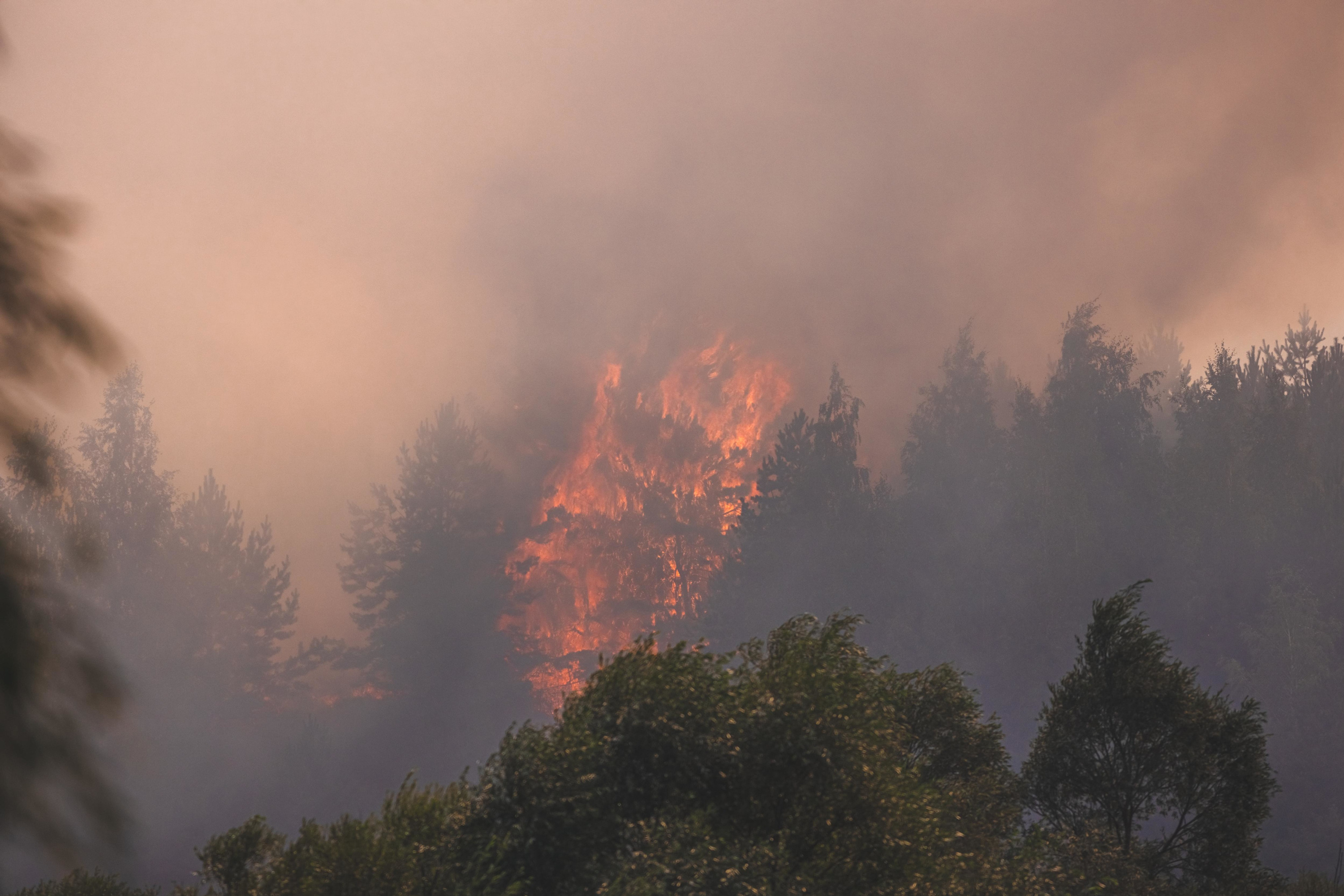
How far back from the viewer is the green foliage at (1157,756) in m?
30.4

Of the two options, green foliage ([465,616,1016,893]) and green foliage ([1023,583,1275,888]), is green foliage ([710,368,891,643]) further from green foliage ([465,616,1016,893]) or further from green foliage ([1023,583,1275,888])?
green foliage ([465,616,1016,893])

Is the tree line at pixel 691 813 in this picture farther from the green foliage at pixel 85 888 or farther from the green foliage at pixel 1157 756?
the green foliage at pixel 85 888

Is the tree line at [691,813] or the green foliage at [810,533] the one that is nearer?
the tree line at [691,813]

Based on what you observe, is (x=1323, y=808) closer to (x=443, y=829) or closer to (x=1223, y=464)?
(x=1223, y=464)

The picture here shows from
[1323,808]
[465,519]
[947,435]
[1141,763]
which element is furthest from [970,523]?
[1141,763]

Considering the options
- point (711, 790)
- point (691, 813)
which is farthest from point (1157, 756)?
point (691, 813)

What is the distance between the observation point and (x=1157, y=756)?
101 ft

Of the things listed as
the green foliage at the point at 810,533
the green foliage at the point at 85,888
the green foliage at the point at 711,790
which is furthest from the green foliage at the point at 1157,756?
the green foliage at the point at 810,533

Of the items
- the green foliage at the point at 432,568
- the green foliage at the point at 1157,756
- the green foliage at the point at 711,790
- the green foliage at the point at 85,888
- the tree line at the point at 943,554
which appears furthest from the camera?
the green foliage at the point at 432,568

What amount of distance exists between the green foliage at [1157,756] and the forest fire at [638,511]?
94329mm

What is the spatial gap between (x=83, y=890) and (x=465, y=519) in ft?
286

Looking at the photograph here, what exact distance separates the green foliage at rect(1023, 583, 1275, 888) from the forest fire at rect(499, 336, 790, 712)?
3714 inches

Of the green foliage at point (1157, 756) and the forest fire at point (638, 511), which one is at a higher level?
the forest fire at point (638, 511)

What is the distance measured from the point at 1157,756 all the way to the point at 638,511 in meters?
120
